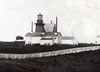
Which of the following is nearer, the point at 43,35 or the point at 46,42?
the point at 46,42

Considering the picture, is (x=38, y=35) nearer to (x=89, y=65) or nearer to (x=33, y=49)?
(x=33, y=49)

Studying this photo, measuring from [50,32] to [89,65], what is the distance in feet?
104

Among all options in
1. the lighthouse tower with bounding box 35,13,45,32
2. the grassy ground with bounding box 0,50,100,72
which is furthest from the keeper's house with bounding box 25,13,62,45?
Result: the grassy ground with bounding box 0,50,100,72

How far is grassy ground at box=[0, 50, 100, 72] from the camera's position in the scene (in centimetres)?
3212

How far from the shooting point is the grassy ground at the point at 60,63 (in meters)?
32.1

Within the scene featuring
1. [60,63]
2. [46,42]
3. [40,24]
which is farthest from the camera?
[40,24]

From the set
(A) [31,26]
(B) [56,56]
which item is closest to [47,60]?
(B) [56,56]

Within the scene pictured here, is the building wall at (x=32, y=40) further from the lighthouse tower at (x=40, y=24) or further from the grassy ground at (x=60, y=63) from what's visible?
the grassy ground at (x=60, y=63)

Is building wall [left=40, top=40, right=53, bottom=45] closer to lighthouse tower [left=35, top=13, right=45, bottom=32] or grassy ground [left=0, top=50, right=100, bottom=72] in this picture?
lighthouse tower [left=35, top=13, right=45, bottom=32]

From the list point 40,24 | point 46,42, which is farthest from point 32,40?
point 46,42

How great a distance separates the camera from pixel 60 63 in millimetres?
38031

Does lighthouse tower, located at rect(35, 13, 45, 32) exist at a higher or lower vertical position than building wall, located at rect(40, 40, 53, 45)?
higher

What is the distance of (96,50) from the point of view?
44438 millimetres

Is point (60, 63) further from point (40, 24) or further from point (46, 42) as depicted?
point (40, 24)
